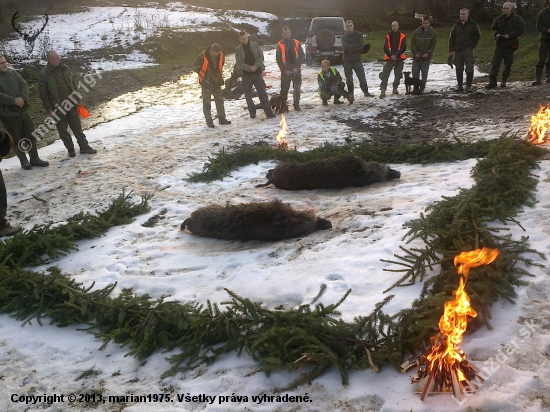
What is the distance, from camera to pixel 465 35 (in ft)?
38.7

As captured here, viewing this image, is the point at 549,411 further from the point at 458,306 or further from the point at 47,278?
the point at 47,278

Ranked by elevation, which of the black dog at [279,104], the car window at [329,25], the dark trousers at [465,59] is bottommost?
the black dog at [279,104]

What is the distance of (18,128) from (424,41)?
11.1 meters

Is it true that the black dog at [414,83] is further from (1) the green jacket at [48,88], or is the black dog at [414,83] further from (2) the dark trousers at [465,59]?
(1) the green jacket at [48,88]

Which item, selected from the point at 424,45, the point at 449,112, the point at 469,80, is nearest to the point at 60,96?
the point at 449,112

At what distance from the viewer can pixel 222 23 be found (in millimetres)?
36406

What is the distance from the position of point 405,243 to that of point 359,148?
396 centimetres

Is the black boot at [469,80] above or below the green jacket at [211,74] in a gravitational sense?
below

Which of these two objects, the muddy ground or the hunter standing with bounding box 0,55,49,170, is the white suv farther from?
the hunter standing with bounding box 0,55,49,170

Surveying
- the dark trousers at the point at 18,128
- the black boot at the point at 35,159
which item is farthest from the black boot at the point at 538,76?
the dark trousers at the point at 18,128

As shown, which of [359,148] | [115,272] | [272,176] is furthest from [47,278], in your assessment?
[359,148]

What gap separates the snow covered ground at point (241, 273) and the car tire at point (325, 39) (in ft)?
37.9

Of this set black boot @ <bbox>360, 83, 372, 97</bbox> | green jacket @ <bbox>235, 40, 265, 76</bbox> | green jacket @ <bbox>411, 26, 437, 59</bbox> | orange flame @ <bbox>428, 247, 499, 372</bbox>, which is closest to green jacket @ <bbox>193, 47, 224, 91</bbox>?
green jacket @ <bbox>235, 40, 265, 76</bbox>

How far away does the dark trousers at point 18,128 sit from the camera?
28.5 ft
